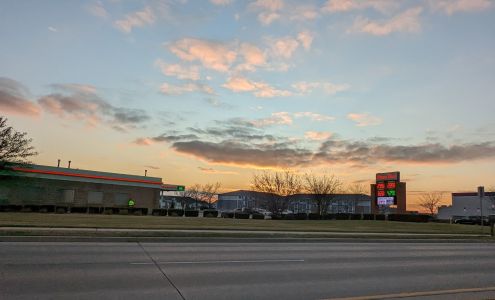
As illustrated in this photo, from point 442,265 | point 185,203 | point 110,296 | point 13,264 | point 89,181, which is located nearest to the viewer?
point 110,296

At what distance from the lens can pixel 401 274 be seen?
10344 millimetres

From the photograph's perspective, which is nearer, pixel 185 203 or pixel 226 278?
pixel 226 278

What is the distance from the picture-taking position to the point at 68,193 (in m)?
52.0

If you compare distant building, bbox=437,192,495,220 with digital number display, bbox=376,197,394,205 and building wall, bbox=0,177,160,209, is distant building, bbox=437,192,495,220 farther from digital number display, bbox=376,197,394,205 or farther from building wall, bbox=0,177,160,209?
building wall, bbox=0,177,160,209

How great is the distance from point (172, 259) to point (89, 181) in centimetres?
4517

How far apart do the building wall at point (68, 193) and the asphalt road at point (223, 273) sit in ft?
120

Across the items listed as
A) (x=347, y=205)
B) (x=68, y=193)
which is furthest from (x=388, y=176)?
(x=347, y=205)

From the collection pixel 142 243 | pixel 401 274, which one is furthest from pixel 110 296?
pixel 142 243

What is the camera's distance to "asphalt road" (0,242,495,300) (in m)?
7.55

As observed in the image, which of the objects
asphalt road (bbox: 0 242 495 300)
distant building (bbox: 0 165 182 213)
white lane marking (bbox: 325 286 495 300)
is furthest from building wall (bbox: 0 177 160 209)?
white lane marking (bbox: 325 286 495 300)

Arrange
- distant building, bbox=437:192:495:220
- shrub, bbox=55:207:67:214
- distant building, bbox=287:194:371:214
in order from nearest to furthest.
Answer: shrub, bbox=55:207:67:214 < distant building, bbox=437:192:495:220 < distant building, bbox=287:194:371:214

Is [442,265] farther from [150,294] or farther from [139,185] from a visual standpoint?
[139,185]

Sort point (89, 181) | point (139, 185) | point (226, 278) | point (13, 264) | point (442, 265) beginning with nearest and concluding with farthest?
1. point (226, 278)
2. point (13, 264)
3. point (442, 265)
4. point (89, 181)
5. point (139, 185)

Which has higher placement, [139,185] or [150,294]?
[139,185]
